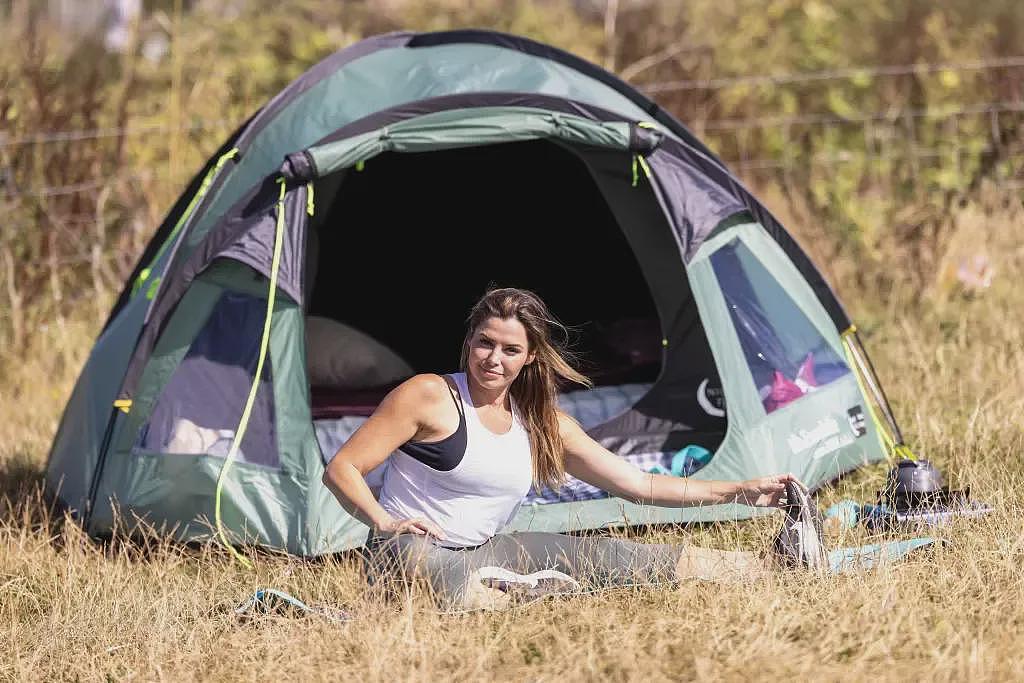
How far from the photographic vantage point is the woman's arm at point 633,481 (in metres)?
3.43

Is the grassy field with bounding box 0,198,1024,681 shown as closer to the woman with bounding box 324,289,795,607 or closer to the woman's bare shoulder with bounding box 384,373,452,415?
the woman with bounding box 324,289,795,607

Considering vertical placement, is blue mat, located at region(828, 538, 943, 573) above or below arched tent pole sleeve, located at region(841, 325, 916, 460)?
below

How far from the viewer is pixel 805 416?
4461 millimetres

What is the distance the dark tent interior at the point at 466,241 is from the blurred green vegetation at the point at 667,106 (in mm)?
1108

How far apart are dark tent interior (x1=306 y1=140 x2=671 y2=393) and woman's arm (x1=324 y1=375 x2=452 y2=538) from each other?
8.63 ft

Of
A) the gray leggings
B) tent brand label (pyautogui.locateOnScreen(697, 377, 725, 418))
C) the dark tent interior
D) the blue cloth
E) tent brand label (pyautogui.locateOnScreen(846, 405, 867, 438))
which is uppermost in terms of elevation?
the dark tent interior

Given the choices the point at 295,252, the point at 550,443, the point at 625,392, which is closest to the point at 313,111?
the point at 295,252

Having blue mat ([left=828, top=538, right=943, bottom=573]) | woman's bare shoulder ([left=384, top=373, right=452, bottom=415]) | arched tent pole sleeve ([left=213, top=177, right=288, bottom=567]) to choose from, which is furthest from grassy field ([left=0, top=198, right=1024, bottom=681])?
woman's bare shoulder ([left=384, top=373, right=452, bottom=415])

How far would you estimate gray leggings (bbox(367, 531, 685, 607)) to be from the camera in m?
3.29

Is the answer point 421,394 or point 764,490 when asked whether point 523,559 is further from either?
point 764,490

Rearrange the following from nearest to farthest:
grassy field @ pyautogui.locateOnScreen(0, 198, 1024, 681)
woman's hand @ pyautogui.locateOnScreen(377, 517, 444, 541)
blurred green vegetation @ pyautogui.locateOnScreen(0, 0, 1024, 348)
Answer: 1. grassy field @ pyautogui.locateOnScreen(0, 198, 1024, 681)
2. woman's hand @ pyautogui.locateOnScreen(377, 517, 444, 541)
3. blurred green vegetation @ pyautogui.locateOnScreen(0, 0, 1024, 348)

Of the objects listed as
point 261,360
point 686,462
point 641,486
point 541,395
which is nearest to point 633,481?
point 641,486

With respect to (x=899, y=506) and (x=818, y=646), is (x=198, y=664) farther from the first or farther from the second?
(x=899, y=506)

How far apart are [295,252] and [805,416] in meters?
1.64
